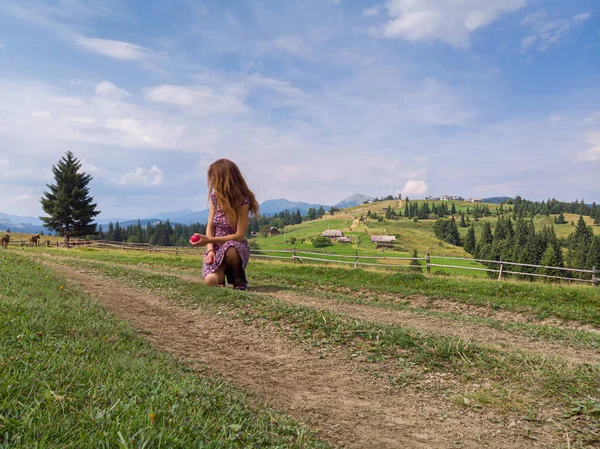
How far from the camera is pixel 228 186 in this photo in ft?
27.2

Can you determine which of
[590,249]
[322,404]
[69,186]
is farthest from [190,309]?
[590,249]

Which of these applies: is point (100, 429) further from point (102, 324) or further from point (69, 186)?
point (69, 186)

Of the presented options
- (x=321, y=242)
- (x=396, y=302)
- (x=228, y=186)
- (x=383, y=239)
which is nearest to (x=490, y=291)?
(x=396, y=302)

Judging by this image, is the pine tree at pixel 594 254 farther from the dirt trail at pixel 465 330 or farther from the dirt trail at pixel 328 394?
the dirt trail at pixel 328 394

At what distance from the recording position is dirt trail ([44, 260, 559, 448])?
9.40ft

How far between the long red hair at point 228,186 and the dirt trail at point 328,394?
9.87 ft

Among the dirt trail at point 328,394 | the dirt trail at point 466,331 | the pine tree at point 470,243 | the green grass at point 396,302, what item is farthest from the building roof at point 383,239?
the dirt trail at point 328,394

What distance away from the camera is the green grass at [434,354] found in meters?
3.41

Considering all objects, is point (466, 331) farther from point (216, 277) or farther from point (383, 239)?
point (383, 239)

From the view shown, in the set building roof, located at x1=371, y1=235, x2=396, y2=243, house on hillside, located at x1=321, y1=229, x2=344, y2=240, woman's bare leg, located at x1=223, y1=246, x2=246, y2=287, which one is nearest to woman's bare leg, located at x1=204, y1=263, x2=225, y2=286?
woman's bare leg, located at x1=223, y1=246, x2=246, y2=287

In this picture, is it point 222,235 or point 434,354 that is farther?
point 222,235

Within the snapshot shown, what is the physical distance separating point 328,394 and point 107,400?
2.09m

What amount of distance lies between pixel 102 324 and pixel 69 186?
194 ft

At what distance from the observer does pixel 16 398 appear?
7.07ft
